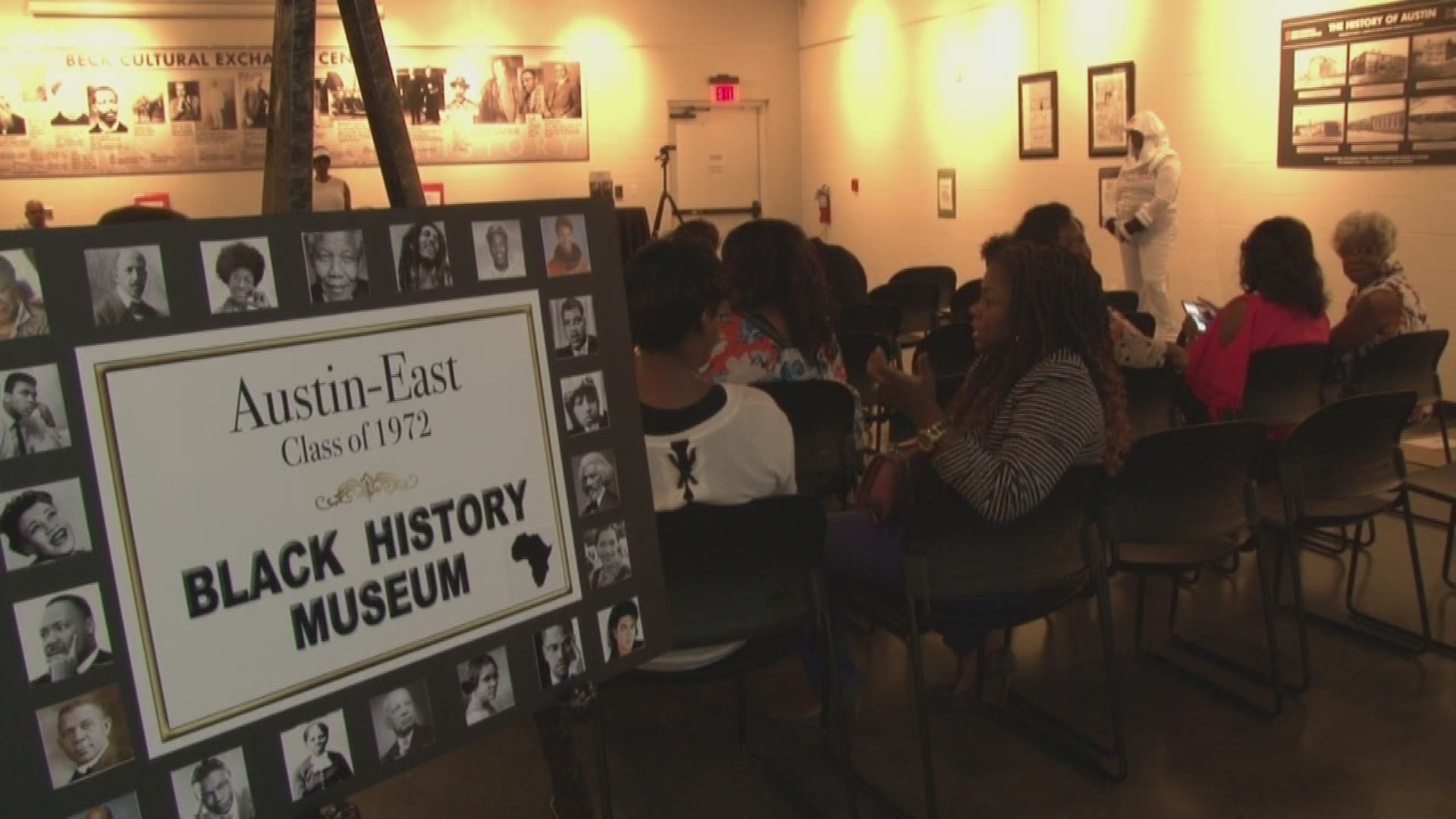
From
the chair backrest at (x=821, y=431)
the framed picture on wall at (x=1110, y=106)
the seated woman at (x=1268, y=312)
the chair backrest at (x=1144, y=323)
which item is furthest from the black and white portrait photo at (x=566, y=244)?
the framed picture on wall at (x=1110, y=106)

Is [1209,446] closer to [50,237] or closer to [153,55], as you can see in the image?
[50,237]

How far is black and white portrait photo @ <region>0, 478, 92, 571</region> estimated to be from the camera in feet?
3.16

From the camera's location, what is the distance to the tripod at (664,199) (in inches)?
449

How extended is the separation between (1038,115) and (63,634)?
27.9 feet

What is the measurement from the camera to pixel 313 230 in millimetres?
1157

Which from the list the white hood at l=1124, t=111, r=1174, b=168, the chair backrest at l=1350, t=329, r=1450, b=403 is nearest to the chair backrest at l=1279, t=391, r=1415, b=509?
the chair backrest at l=1350, t=329, r=1450, b=403

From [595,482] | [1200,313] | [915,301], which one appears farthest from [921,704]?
[915,301]

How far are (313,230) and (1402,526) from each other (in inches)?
173

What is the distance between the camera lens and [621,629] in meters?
1.41

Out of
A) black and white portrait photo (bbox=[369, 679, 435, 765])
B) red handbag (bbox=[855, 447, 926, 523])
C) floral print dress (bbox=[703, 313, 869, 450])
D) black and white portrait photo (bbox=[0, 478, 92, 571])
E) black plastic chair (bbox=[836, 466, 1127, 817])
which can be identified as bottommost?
black plastic chair (bbox=[836, 466, 1127, 817])

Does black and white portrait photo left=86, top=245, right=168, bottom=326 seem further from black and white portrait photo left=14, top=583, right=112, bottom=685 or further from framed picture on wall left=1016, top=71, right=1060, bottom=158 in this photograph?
framed picture on wall left=1016, top=71, right=1060, bottom=158

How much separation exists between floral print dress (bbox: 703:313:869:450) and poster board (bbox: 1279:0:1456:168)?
416 cm

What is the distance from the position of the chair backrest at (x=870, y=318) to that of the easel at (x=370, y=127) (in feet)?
12.4

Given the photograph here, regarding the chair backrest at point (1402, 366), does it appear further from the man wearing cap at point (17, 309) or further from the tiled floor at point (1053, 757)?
the man wearing cap at point (17, 309)
